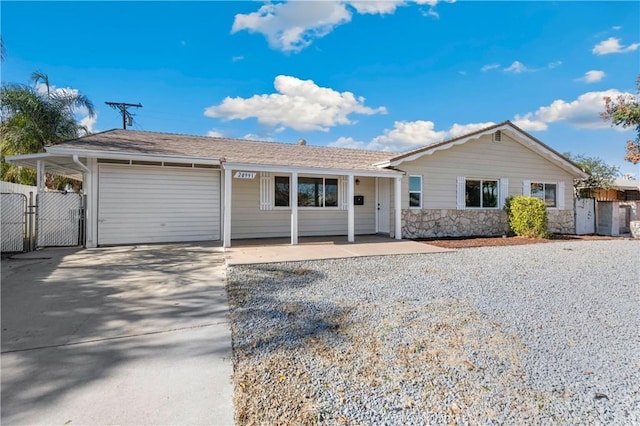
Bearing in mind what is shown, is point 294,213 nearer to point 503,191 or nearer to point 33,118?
point 503,191

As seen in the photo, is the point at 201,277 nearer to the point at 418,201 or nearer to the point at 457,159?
the point at 418,201

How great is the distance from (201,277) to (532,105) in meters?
18.7

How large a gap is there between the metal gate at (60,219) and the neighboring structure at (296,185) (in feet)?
1.68

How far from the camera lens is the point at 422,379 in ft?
8.39

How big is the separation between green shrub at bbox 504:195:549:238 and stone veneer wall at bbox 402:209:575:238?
75cm

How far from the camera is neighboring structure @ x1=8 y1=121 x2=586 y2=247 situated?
9539 mm

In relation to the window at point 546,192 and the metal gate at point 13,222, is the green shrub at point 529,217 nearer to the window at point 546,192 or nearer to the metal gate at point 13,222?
the window at point 546,192

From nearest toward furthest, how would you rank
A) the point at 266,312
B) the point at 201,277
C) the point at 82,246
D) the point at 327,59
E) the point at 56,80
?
the point at 266,312
the point at 201,277
the point at 82,246
the point at 327,59
the point at 56,80

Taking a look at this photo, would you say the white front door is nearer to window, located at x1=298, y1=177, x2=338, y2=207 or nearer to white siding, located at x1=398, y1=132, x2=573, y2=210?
white siding, located at x1=398, y1=132, x2=573, y2=210

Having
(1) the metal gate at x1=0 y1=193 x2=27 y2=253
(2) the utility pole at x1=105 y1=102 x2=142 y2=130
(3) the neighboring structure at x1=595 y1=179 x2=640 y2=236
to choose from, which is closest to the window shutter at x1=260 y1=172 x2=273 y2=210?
(1) the metal gate at x1=0 y1=193 x2=27 y2=253

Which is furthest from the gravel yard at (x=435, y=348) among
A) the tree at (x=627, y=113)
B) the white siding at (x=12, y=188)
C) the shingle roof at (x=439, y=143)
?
the tree at (x=627, y=113)

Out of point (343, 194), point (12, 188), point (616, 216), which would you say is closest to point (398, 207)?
point (343, 194)

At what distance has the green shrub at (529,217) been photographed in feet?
39.0

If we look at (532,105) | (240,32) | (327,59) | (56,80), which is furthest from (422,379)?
(56,80)
